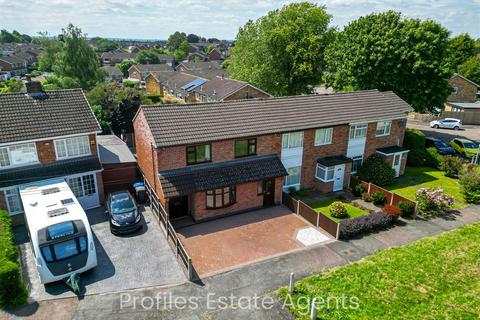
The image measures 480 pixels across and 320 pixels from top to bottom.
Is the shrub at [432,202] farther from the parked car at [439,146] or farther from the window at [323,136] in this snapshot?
the parked car at [439,146]

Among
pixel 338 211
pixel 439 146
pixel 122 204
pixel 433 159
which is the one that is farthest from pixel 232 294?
pixel 439 146

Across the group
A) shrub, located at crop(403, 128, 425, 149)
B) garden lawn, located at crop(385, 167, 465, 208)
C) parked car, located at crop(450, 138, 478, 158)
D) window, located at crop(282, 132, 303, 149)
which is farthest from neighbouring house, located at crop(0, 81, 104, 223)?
parked car, located at crop(450, 138, 478, 158)

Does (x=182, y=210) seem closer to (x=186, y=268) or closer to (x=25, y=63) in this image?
(x=186, y=268)

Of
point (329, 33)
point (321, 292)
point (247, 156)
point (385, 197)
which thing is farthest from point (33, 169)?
point (329, 33)

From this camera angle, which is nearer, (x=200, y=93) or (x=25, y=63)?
(x=200, y=93)

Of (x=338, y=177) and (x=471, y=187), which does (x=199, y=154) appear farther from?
(x=471, y=187)
